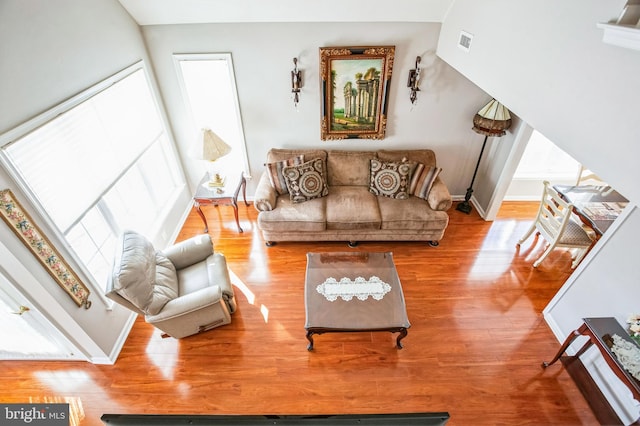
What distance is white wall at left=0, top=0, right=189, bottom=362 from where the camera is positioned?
189 cm

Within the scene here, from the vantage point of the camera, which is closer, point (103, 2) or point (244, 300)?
point (103, 2)

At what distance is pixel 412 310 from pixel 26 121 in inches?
135

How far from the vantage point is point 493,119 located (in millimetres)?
3484

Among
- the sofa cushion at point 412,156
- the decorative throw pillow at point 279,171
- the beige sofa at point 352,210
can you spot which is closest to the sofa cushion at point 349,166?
the beige sofa at point 352,210

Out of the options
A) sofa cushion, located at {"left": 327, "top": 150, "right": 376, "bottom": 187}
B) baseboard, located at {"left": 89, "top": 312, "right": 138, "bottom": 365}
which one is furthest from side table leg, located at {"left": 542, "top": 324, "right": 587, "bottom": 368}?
baseboard, located at {"left": 89, "top": 312, "right": 138, "bottom": 365}

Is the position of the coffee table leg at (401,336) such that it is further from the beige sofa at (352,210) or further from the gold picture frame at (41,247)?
the gold picture frame at (41,247)

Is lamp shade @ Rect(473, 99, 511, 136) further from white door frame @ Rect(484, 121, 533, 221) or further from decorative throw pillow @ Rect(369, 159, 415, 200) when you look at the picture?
decorative throw pillow @ Rect(369, 159, 415, 200)

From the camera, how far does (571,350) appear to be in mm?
2734

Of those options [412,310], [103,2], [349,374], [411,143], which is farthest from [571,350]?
[103,2]

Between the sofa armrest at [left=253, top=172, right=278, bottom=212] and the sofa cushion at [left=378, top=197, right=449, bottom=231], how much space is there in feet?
4.32

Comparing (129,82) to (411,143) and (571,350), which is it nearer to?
(411,143)

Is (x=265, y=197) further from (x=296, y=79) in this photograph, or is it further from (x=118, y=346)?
(x=118, y=346)


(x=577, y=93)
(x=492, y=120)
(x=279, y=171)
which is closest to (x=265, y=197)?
(x=279, y=171)

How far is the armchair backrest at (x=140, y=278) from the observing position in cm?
226
